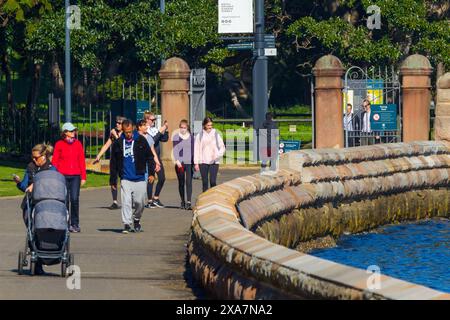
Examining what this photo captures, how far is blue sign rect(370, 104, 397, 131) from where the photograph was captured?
109 ft

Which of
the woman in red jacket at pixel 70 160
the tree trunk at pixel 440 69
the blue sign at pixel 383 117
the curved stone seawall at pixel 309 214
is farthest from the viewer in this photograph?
the tree trunk at pixel 440 69

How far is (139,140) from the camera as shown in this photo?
21.1 m

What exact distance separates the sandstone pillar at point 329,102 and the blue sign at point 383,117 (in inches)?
31.0

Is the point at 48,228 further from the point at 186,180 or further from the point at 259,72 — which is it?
the point at 259,72

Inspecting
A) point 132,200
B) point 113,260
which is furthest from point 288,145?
point 113,260

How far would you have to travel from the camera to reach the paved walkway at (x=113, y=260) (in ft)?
46.5

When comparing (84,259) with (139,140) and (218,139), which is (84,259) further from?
(218,139)

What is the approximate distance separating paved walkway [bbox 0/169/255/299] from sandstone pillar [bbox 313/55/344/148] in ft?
27.8

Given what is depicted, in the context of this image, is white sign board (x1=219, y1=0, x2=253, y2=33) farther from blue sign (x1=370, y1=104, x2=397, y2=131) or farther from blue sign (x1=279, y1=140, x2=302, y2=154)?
blue sign (x1=370, y1=104, x2=397, y2=131)

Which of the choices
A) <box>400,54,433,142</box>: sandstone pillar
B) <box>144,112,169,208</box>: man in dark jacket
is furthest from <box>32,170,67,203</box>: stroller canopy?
<box>400,54,433,142</box>: sandstone pillar

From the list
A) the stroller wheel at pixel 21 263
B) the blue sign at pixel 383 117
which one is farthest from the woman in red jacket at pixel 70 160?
the blue sign at pixel 383 117

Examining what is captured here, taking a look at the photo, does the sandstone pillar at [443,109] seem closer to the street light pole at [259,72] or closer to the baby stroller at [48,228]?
the street light pole at [259,72]

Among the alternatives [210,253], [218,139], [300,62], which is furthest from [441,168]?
[300,62]
